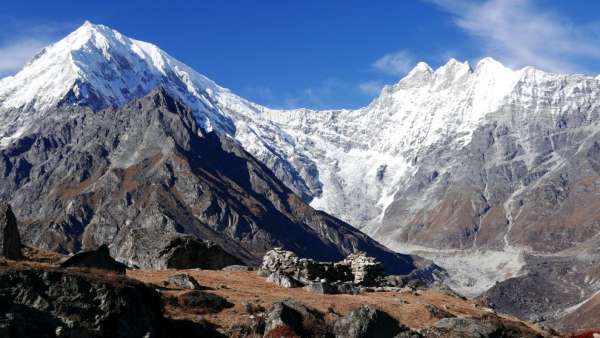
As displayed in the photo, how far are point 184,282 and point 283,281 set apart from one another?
9445 mm

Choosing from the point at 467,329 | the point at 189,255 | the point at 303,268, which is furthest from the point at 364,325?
the point at 189,255

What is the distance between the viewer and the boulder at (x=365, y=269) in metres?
72.6

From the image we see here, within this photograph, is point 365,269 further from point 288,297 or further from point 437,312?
point 288,297

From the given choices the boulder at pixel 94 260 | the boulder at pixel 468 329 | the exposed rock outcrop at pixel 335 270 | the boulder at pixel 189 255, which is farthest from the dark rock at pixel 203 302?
the boulder at pixel 189 255

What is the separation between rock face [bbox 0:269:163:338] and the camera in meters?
32.7

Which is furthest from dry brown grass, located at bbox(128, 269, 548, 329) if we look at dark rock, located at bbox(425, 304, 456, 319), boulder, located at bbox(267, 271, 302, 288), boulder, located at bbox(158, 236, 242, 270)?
boulder, located at bbox(158, 236, 242, 270)

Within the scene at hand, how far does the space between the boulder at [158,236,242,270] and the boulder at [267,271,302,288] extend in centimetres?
1286

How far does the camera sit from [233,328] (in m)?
42.5

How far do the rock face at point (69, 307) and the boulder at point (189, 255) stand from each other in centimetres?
3129

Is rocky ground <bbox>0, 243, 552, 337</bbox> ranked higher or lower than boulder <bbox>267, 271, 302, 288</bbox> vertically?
lower

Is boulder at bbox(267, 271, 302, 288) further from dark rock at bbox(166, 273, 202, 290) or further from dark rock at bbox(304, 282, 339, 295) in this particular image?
dark rock at bbox(166, 273, 202, 290)

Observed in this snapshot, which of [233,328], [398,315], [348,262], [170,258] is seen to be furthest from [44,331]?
[348,262]

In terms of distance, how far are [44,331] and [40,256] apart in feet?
94.6

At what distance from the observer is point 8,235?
52000mm
